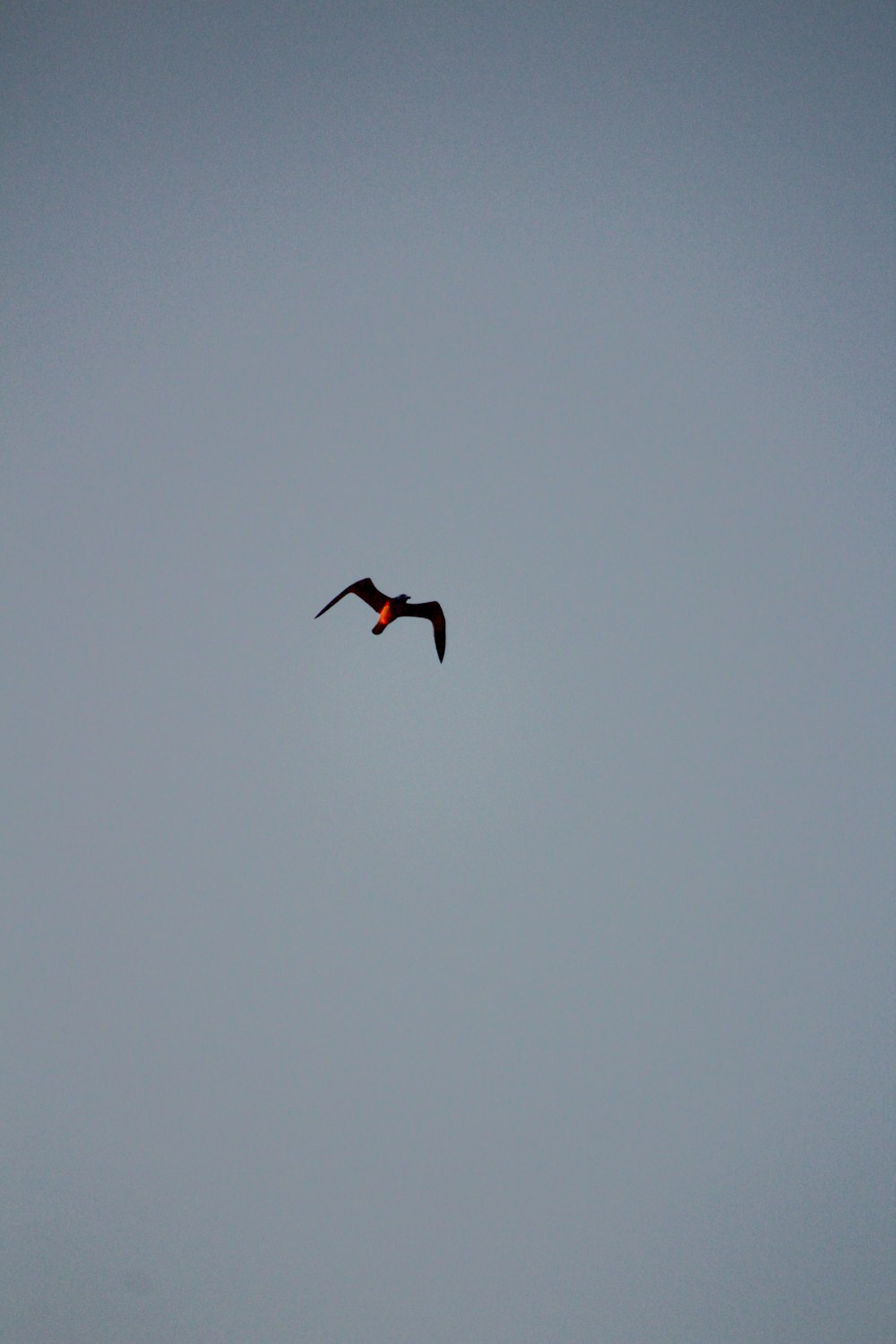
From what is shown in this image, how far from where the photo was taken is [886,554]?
2059 millimetres

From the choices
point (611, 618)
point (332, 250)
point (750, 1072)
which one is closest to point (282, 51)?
point (332, 250)

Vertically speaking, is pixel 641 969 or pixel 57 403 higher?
pixel 57 403

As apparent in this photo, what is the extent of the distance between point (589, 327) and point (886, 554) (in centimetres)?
97

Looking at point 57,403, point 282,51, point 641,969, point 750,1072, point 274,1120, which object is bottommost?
point 274,1120

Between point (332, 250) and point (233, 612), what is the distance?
99 cm

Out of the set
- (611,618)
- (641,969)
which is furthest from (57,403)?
(641,969)

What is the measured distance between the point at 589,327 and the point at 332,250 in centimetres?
71

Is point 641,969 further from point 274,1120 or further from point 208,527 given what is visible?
point 208,527

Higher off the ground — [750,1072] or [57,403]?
[57,403]

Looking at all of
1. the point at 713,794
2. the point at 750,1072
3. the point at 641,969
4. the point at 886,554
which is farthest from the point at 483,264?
the point at 750,1072

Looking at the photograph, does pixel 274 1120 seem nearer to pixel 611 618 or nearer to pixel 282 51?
pixel 611 618

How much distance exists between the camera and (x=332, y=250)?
6.93 ft

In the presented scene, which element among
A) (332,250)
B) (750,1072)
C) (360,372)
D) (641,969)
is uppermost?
(332,250)

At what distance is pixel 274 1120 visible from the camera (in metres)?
2.02
